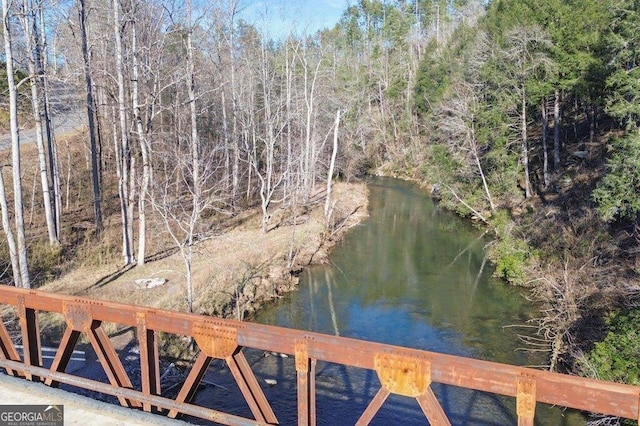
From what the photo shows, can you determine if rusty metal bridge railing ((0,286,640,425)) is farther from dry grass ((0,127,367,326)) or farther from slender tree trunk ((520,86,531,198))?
slender tree trunk ((520,86,531,198))

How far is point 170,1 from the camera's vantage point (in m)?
17.9

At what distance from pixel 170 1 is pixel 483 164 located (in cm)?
2093

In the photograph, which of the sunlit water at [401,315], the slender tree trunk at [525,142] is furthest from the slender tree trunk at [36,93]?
the slender tree trunk at [525,142]

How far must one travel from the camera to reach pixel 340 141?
42.8 metres

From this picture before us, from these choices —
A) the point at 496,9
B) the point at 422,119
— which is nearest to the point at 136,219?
the point at 496,9

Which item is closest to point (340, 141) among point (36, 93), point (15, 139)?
point (36, 93)

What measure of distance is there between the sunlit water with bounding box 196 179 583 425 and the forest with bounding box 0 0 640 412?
4.14 feet

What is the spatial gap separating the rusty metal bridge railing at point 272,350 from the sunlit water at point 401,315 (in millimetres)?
6185

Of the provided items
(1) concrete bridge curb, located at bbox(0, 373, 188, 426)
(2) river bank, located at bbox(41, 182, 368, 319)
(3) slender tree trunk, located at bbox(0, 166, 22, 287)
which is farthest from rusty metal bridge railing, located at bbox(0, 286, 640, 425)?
(2) river bank, located at bbox(41, 182, 368, 319)

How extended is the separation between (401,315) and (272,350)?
1326 cm

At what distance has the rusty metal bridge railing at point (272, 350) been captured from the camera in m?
3.65

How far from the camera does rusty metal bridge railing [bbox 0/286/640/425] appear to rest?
365 cm

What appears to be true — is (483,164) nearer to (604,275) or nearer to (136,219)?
(604,275)

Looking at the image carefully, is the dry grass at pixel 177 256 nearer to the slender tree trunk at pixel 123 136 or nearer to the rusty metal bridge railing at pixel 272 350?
the slender tree trunk at pixel 123 136
